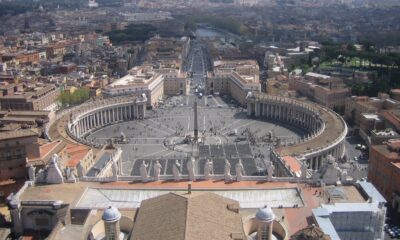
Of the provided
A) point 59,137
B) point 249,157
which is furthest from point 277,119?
point 59,137

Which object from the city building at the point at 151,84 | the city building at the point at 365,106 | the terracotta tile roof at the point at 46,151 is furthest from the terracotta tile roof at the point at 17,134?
the city building at the point at 365,106

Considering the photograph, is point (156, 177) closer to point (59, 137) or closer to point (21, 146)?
point (21, 146)

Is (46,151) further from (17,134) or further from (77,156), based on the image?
(17,134)

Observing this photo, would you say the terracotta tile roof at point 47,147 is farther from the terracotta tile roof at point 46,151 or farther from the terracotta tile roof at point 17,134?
the terracotta tile roof at point 17,134

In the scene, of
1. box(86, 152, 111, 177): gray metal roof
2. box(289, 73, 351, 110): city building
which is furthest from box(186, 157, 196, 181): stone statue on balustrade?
box(289, 73, 351, 110): city building

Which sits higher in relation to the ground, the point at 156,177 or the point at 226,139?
the point at 156,177

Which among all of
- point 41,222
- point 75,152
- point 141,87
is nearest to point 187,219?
point 41,222
